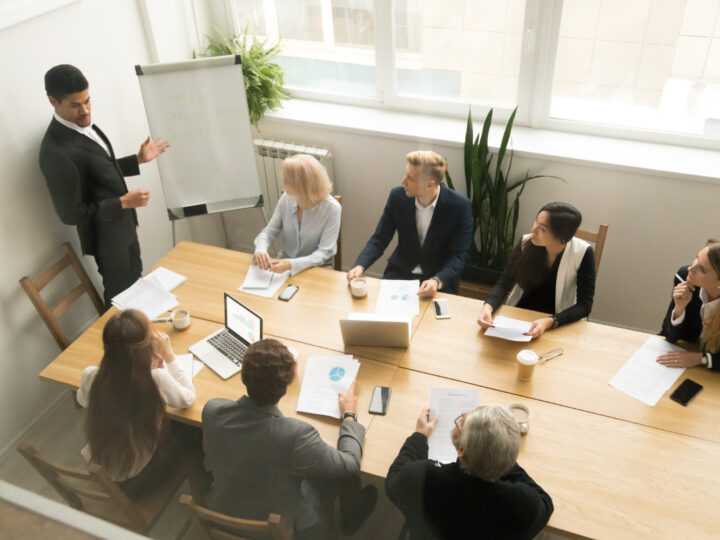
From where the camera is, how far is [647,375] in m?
2.06

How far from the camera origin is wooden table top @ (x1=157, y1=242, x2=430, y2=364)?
2.33m

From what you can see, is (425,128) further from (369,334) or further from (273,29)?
(369,334)

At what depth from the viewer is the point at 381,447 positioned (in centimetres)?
187

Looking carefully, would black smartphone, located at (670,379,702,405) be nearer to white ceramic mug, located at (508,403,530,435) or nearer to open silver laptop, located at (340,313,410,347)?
white ceramic mug, located at (508,403,530,435)

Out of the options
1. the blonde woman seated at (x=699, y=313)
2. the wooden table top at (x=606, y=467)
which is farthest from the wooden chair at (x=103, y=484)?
the blonde woman seated at (x=699, y=313)

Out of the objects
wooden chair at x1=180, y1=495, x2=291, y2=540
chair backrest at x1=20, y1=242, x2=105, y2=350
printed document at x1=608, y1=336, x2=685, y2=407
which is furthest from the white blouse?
printed document at x1=608, y1=336, x2=685, y2=407

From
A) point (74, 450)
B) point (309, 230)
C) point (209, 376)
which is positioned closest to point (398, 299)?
point (309, 230)

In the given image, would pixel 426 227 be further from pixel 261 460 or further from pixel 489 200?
pixel 261 460

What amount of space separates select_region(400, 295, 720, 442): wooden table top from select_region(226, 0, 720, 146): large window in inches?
57.2

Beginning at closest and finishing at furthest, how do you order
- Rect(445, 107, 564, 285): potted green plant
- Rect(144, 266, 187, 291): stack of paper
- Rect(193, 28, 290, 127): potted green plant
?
Rect(144, 266, 187, 291): stack of paper < Rect(445, 107, 564, 285): potted green plant < Rect(193, 28, 290, 127): potted green plant

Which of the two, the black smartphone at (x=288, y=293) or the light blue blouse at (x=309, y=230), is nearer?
the black smartphone at (x=288, y=293)

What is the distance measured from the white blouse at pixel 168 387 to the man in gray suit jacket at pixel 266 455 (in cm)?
25

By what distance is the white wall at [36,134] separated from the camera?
8.39 feet

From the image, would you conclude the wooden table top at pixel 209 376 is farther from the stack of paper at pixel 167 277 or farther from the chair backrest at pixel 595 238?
the chair backrest at pixel 595 238
